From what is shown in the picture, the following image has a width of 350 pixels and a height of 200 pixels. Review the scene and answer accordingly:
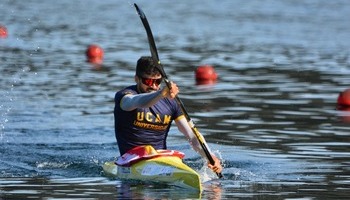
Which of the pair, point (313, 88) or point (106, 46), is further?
point (106, 46)

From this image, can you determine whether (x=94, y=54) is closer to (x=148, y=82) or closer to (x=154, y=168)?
(x=148, y=82)

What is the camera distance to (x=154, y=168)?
13938mm

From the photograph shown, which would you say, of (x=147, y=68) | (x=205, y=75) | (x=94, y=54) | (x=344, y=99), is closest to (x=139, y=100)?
(x=147, y=68)

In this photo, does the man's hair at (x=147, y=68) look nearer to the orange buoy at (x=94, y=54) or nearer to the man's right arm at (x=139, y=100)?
the man's right arm at (x=139, y=100)

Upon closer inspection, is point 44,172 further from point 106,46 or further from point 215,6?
point 215,6

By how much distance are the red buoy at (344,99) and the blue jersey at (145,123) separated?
25.0 ft

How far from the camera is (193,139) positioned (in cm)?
1470

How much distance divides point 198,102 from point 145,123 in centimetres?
806

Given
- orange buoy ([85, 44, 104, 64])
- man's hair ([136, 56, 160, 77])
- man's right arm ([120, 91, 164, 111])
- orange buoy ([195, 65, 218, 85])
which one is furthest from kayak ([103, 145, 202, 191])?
orange buoy ([85, 44, 104, 64])

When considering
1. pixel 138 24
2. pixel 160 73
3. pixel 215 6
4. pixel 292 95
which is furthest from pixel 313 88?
pixel 215 6

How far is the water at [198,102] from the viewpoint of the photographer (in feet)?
46.0

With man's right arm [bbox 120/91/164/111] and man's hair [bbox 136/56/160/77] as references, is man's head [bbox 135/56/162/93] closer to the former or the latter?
man's hair [bbox 136/56/160/77]

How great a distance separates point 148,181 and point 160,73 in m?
1.33

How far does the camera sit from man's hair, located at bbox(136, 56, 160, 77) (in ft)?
46.1
